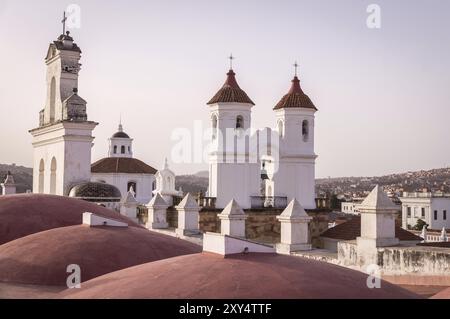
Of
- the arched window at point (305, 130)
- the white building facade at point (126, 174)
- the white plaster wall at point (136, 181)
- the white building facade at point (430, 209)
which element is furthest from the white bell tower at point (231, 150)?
the white building facade at point (430, 209)

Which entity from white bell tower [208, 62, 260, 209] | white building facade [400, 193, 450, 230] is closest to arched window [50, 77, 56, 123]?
white bell tower [208, 62, 260, 209]

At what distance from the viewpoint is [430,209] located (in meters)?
46.4

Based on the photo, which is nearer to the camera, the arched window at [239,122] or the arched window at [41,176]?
the arched window at [41,176]

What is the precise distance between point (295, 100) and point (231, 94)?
257 cm

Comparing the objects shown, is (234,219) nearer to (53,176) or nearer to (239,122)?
(53,176)

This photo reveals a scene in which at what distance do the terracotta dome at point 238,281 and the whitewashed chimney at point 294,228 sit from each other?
4.59 metres

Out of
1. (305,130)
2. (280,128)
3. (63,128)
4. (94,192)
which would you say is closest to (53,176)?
(63,128)

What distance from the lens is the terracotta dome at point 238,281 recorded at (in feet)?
16.0

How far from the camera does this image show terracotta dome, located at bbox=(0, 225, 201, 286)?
772 cm

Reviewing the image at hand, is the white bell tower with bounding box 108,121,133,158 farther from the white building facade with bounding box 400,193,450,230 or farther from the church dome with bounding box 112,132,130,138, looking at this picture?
the white building facade with bounding box 400,193,450,230

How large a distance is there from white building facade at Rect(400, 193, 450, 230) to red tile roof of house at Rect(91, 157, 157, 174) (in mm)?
20142

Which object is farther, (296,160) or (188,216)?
(296,160)

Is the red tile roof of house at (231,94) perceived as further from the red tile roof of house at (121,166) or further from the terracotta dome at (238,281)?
the red tile roof of house at (121,166)
